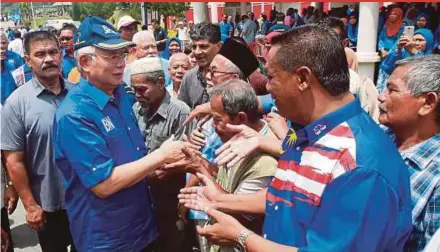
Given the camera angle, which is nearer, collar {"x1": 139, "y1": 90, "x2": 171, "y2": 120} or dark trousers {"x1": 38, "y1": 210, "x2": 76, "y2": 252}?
collar {"x1": 139, "y1": 90, "x2": 171, "y2": 120}

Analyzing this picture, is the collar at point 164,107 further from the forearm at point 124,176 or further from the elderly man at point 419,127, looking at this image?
the elderly man at point 419,127

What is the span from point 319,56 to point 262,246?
660 millimetres

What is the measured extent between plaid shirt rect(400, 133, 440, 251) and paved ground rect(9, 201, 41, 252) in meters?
3.42

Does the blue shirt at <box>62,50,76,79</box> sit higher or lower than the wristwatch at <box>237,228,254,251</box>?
higher

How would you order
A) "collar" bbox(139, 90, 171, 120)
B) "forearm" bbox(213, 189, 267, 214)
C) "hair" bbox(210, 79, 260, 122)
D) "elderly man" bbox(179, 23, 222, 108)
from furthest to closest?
1. "elderly man" bbox(179, 23, 222, 108)
2. "collar" bbox(139, 90, 171, 120)
3. "hair" bbox(210, 79, 260, 122)
4. "forearm" bbox(213, 189, 267, 214)

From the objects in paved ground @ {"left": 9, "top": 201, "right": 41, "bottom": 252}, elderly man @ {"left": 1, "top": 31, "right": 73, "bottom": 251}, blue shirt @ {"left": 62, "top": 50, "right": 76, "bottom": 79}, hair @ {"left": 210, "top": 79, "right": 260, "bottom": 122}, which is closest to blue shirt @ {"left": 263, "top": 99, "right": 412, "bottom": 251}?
hair @ {"left": 210, "top": 79, "right": 260, "bottom": 122}

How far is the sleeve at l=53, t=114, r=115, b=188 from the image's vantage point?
200 centimetres

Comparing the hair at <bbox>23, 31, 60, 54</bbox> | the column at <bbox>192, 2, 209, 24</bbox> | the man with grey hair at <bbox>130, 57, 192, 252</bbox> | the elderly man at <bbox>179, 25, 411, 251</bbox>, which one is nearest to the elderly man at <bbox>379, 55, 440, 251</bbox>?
the elderly man at <bbox>179, 25, 411, 251</bbox>

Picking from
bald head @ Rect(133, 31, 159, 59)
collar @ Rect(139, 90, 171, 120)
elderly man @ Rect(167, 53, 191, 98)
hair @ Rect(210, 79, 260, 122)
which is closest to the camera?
hair @ Rect(210, 79, 260, 122)

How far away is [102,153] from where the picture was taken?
202 cm

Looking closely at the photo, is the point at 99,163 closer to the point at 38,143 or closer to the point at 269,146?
the point at 269,146

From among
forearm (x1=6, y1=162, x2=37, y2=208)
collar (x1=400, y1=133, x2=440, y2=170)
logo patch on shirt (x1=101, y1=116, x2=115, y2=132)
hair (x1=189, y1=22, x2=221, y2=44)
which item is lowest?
forearm (x1=6, y1=162, x2=37, y2=208)

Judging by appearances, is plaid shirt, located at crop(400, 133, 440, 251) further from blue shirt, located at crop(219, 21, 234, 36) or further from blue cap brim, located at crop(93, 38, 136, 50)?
blue shirt, located at crop(219, 21, 234, 36)

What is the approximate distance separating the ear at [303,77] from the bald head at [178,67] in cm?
297
